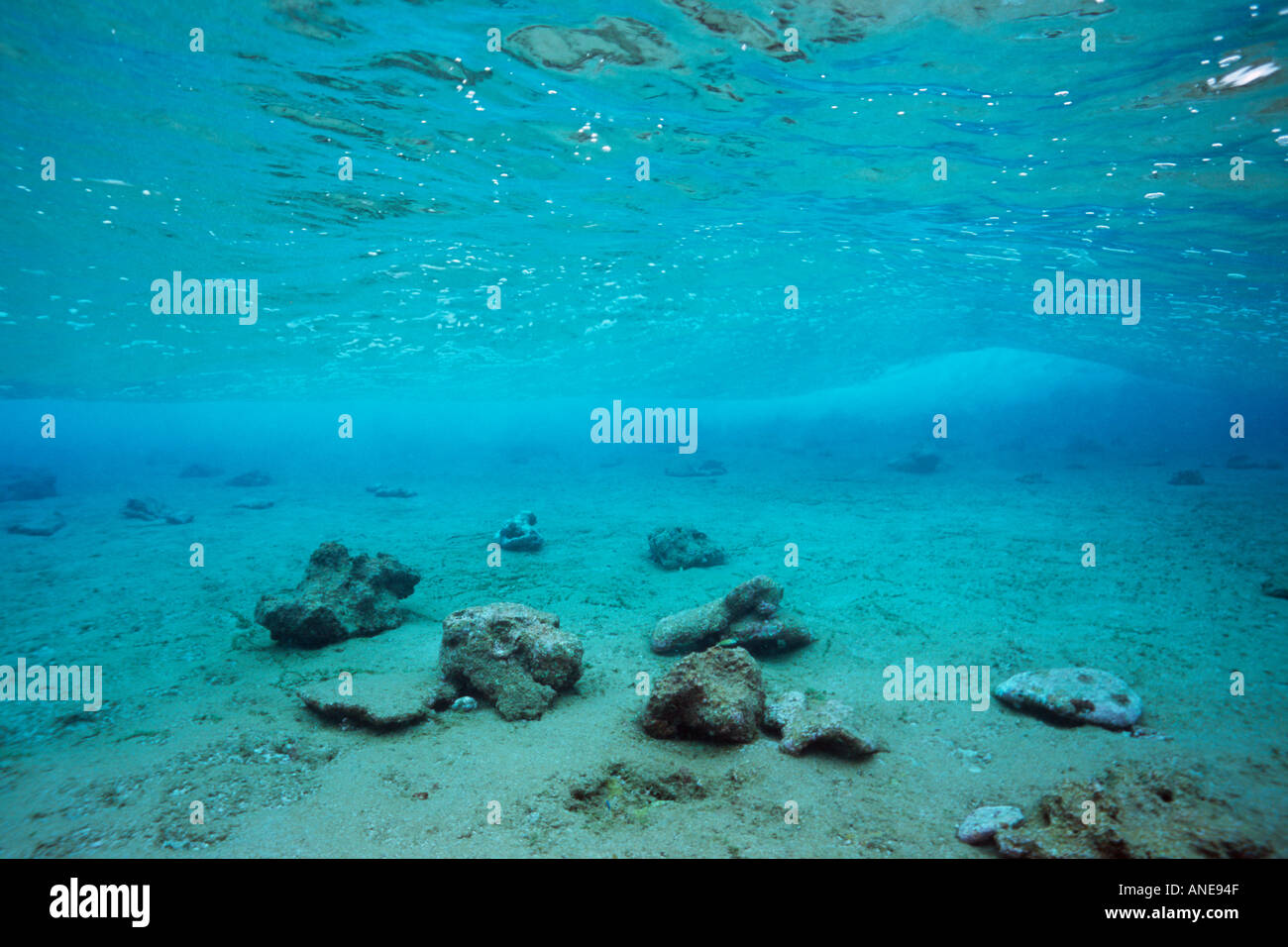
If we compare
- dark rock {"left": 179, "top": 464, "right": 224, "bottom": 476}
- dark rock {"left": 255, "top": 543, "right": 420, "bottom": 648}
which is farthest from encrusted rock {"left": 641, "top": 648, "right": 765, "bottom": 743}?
dark rock {"left": 179, "top": 464, "right": 224, "bottom": 476}

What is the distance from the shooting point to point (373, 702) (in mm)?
6020

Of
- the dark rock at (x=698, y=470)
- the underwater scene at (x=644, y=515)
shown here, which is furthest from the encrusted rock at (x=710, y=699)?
the dark rock at (x=698, y=470)

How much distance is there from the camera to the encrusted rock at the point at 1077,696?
556 centimetres

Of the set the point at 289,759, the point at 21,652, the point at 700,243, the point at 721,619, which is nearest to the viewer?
the point at 289,759

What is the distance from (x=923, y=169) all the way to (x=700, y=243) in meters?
7.18

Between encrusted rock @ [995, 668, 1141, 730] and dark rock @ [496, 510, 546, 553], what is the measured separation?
10516mm

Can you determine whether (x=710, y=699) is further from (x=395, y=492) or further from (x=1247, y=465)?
(x=1247, y=465)

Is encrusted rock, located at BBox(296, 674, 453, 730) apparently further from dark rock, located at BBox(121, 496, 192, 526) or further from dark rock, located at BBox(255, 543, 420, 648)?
dark rock, located at BBox(121, 496, 192, 526)

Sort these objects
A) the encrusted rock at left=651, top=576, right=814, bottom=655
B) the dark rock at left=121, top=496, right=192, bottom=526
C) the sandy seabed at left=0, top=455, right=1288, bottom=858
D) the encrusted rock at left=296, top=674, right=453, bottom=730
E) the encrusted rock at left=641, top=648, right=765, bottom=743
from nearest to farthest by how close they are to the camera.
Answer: the sandy seabed at left=0, top=455, right=1288, bottom=858
the encrusted rock at left=641, top=648, right=765, bottom=743
the encrusted rock at left=296, top=674, right=453, bottom=730
the encrusted rock at left=651, top=576, right=814, bottom=655
the dark rock at left=121, top=496, right=192, bottom=526

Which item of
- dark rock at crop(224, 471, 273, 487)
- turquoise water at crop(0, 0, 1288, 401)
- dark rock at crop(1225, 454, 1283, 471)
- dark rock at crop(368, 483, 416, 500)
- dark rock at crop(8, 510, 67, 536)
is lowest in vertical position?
dark rock at crop(8, 510, 67, 536)

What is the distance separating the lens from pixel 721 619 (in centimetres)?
796

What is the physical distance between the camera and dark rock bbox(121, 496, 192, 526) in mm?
20562
